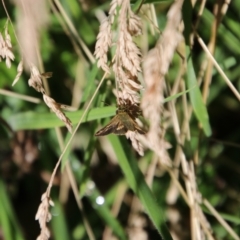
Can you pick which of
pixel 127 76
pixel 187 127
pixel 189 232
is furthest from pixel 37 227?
pixel 127 76

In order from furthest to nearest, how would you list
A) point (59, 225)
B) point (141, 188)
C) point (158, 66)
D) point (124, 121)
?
point (59, 225), point (141, 188), point (124, 121), point (158, 66)

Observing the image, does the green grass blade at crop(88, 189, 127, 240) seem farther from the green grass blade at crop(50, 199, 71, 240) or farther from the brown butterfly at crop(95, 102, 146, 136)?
the brown butterfly at crop(95, 102, 146, 136)

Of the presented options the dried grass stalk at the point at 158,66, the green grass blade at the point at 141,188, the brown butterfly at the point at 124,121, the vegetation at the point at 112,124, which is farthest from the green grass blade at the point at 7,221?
the dried grass stalk at the point at 158,66

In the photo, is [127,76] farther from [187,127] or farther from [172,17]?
[187,127]

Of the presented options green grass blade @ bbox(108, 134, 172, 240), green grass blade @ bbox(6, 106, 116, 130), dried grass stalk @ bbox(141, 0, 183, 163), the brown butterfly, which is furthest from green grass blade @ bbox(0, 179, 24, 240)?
dried grass stalk @ bbox(141, 0, 183, 163)

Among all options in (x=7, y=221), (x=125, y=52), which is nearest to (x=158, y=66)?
(x=125, y=52)

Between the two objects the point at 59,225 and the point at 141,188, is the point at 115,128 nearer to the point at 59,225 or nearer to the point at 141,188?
the point at 141,188

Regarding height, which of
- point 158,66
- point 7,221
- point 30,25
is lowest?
point 158,66

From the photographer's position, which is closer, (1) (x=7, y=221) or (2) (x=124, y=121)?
(2) (x=124, y=121)
